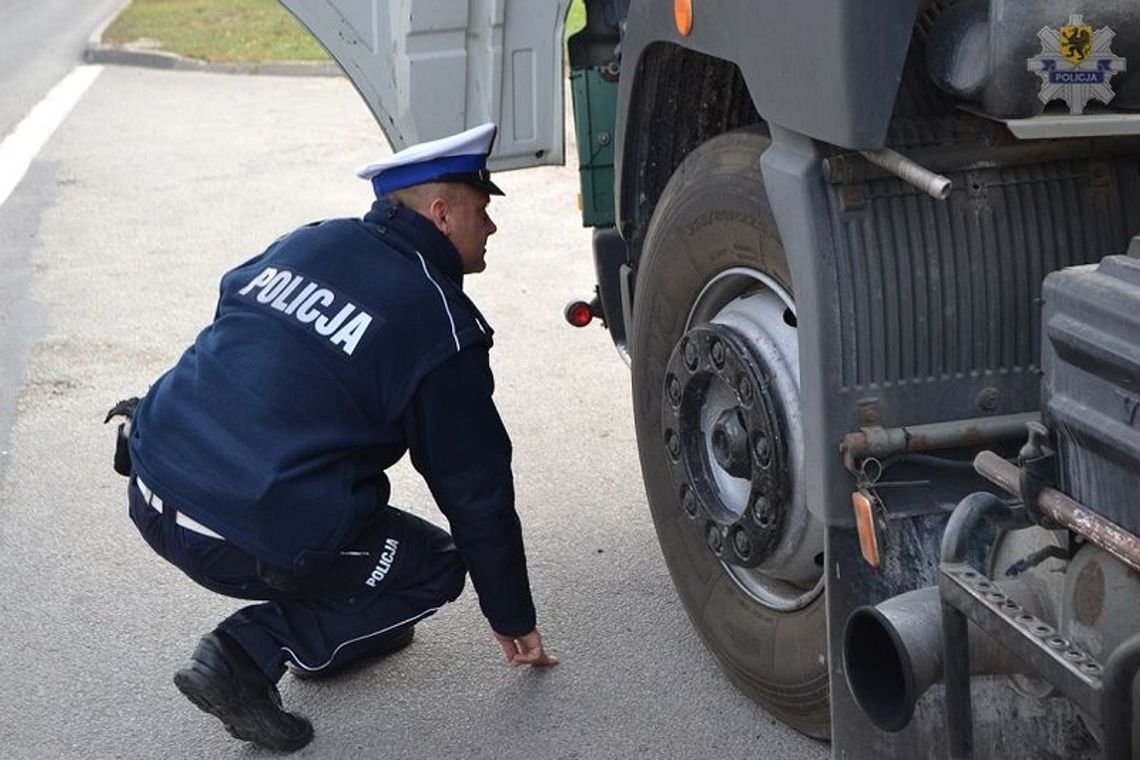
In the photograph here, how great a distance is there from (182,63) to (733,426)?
44.2 feet

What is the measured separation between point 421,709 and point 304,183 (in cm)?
628

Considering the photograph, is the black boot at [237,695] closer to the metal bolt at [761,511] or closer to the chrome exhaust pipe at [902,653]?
the metal bolt at [761,511]

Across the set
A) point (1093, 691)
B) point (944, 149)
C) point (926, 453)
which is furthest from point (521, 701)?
point (1093, 691)

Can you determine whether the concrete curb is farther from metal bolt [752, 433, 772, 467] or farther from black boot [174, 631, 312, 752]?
metal bolt [752, 433, 772, 467]

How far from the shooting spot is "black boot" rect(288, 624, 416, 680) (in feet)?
12.8

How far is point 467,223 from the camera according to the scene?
3.68 meters

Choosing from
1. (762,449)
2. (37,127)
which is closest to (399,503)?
(762,449)

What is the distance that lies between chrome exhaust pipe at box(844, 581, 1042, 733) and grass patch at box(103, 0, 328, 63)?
12.7 metres

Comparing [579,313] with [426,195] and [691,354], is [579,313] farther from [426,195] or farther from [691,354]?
[691,354]

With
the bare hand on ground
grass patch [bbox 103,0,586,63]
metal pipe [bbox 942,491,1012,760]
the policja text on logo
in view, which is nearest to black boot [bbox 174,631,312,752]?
the bare hand on ground

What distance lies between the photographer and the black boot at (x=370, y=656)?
390 cm

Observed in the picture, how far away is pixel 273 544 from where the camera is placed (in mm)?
3467

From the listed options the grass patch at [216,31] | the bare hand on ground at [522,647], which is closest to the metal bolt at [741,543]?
the bare hand on ground at [522,647]

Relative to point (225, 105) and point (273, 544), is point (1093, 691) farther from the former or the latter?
point (225, 105)
